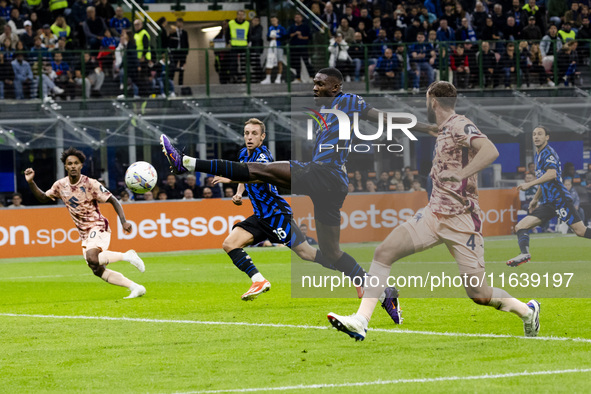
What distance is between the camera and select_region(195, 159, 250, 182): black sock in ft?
27.6

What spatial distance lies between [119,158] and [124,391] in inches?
842

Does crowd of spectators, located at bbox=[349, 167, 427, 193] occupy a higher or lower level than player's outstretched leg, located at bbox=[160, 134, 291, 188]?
lower

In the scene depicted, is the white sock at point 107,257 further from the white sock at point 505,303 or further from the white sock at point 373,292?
the white sock at point 505,303

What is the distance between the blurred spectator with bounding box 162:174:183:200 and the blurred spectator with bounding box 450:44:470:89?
8695mm

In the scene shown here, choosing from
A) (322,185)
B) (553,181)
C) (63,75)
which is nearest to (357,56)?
(63,75)

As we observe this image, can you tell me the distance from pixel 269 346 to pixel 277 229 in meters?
3.83

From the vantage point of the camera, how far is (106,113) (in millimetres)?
26328

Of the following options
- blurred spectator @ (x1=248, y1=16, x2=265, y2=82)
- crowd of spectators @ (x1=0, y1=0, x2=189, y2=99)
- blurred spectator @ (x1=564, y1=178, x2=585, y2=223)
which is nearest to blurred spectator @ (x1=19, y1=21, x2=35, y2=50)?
crowd of spectators @ (x1=0, y1=0, x2=189, y2=99)

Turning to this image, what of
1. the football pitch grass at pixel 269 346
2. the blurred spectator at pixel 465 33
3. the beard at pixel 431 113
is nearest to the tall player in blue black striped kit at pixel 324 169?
the beard at pixel 431 113

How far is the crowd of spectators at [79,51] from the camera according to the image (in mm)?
25984

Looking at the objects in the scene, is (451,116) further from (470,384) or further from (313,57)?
(313,57)

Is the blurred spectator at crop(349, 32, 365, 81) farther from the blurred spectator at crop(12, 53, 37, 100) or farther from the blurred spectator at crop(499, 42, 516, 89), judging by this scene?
the blurred spectator at crop(12, 53, 37, 100)

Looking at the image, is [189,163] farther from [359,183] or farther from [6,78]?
[6,78]

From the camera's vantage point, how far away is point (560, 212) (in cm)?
1669
